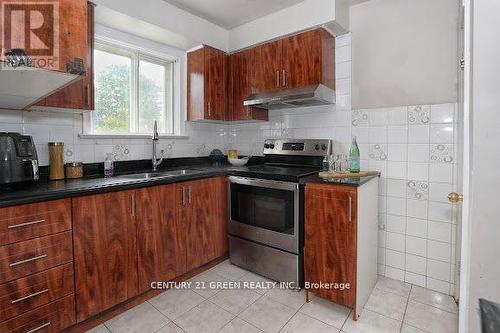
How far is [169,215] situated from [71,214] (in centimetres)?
66

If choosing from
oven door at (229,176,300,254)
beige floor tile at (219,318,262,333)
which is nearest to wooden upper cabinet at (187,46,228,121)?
oven door at (229,176,300,254)

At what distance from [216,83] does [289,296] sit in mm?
2142

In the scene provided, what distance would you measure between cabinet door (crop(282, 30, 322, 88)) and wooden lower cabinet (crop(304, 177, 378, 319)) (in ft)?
3.37

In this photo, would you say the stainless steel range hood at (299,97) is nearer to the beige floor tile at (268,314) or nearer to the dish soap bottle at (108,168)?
the dish soap bottle at (108,168)

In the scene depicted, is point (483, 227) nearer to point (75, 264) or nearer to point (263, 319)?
point (263, 319)

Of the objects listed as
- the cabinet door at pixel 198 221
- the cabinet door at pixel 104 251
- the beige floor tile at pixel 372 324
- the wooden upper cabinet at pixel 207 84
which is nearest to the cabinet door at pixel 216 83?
the wooden upper cabinet at pixel 207 84

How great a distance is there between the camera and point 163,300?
1.93 meters

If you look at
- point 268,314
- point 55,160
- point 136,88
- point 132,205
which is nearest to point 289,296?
point 268,314

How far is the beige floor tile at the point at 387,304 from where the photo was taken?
5.78 ft

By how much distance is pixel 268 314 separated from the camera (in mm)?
1772

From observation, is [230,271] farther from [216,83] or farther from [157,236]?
[216,83]

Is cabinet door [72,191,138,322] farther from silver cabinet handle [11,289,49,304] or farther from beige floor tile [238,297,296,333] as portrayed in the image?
beige floor tile [238,297,296,333]

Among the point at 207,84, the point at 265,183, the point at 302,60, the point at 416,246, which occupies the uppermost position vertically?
the point at 302,60

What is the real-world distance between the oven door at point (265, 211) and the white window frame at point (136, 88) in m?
1.01
